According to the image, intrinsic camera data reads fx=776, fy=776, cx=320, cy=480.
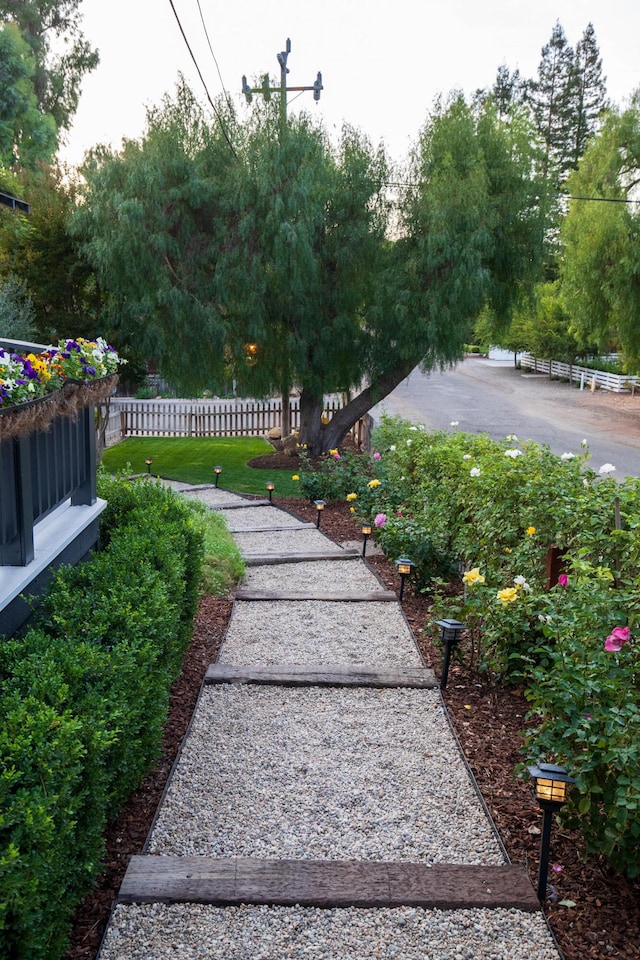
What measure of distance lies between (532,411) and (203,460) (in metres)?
12.1

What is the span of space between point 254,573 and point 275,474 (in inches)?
237

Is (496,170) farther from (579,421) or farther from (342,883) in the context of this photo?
(342,883)

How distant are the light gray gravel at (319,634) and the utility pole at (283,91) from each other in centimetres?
834

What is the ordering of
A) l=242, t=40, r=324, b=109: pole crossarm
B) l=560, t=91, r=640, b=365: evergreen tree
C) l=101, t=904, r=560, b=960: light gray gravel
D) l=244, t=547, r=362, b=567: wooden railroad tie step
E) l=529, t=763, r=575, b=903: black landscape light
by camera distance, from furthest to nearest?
l=560, t=91, r=640, b=365: evergreen tree < l=242, t=40, r=324, b=109: pole crossarm < l=244, t=547, r=362, b=567: wooden railroad tie step < l=529, t=763, r=575, b=903: black landscape light < l=101, t=904, r=560, b=960: light gray gravel

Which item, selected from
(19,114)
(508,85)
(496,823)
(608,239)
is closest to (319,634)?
(496,823)

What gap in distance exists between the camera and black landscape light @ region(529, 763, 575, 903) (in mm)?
2645

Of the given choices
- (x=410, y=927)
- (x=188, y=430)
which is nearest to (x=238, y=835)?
(x=410, y=927)

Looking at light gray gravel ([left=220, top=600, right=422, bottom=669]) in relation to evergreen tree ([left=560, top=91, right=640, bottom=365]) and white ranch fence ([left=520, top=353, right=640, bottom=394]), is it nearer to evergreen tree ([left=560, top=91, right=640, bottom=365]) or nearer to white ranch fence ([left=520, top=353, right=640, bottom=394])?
evergreen tree ([left=560, top=91, right=640, bottom=365])

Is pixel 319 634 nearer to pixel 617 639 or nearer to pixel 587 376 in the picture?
pixel 617 639

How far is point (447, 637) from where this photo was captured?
4312 mm

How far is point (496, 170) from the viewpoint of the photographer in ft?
42.7

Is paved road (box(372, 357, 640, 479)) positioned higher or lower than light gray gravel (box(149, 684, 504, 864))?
lower

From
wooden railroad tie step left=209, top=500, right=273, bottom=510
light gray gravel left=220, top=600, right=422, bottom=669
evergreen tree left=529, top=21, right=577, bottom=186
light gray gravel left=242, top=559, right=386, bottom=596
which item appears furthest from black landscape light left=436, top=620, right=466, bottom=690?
evergreen tree left=529, top=21, right=577, bottom=186

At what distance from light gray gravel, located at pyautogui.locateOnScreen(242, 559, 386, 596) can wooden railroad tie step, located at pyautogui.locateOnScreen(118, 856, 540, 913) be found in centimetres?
363
